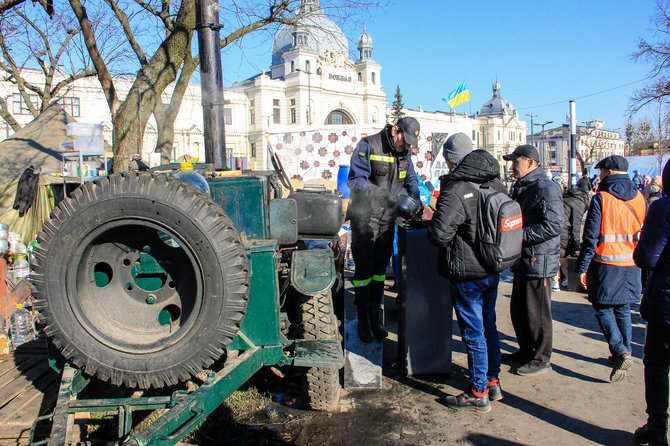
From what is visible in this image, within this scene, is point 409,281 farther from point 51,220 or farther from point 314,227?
point 51,220

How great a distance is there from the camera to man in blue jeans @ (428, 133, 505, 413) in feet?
11.3

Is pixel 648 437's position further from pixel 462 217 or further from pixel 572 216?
pixel 572 216

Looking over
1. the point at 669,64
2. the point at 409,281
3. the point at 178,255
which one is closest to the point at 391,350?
the point at 409,281

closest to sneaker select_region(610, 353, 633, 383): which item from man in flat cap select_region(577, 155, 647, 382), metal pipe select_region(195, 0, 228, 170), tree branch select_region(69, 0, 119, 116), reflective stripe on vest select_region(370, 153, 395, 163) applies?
man in flat cap select_region(577, 155, 647, 382)

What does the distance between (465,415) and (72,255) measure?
9.22 feet

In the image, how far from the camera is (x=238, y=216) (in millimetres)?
3115

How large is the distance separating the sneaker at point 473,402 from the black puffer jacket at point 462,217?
87 cm

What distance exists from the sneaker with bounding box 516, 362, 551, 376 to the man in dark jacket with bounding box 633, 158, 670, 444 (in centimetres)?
115

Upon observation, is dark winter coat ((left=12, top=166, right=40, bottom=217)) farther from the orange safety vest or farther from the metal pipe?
the orange safety vest

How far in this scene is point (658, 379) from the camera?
Result: 294 cm

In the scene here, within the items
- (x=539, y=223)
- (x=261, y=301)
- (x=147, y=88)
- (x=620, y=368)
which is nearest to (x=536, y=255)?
(x=539, y=223)

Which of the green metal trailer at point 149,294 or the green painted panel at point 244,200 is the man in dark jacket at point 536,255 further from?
the green metal trailer at point 149,294

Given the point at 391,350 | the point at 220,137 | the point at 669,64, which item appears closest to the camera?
the point at 391,350

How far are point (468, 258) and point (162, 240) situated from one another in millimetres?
2127
